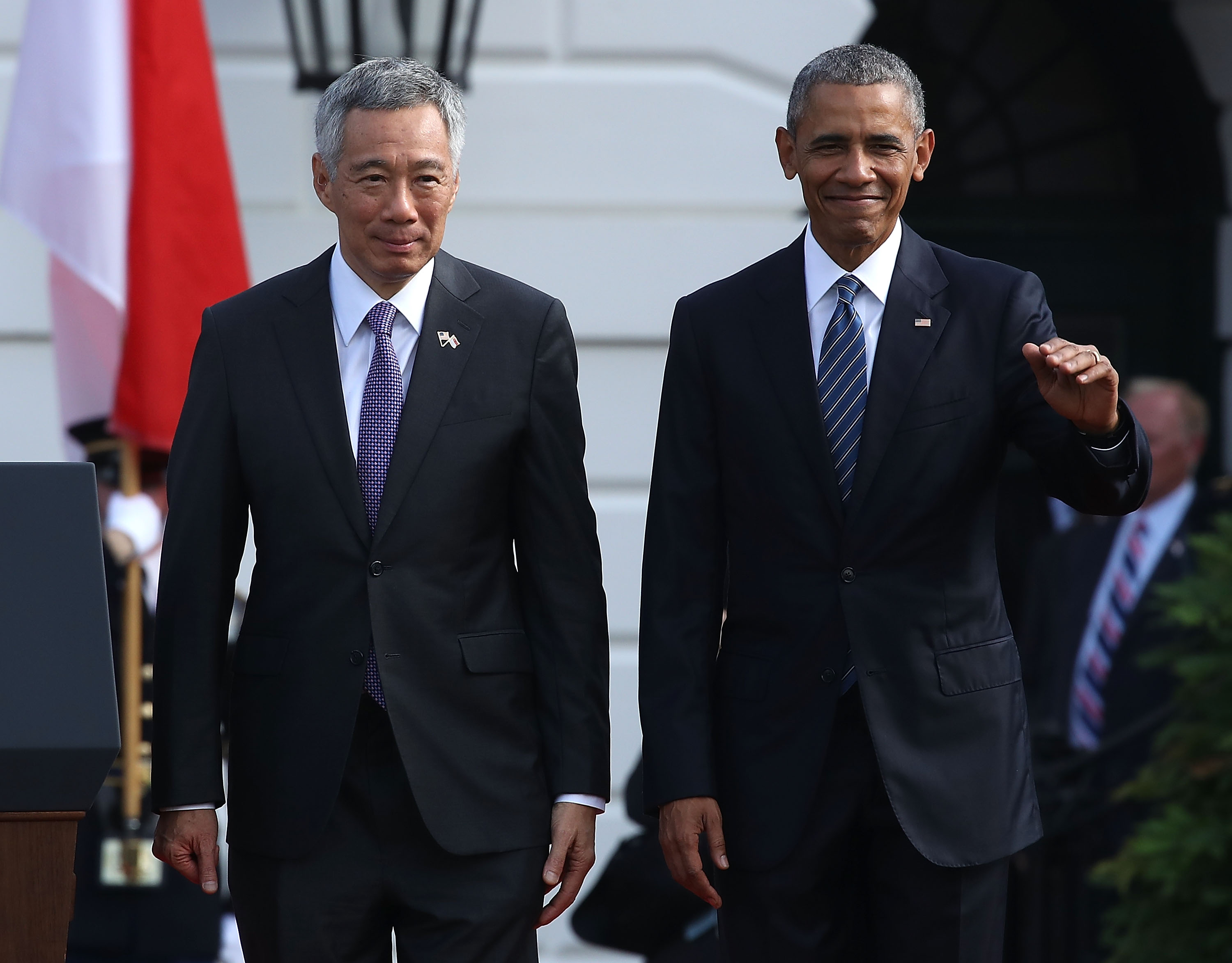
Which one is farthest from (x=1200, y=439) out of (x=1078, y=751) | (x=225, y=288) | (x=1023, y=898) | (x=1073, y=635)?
(x=225, y=288)

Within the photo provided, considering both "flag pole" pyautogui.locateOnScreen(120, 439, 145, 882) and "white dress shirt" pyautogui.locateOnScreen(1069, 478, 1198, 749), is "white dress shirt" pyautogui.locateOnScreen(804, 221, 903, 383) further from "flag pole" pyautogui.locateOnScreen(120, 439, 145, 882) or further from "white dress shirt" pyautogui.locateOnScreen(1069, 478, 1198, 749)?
"white dress shirt" pyautogui.locateOnScreen(1069, 478, 1198, 749)

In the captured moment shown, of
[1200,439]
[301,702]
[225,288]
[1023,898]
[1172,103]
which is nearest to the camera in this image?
[301,702]

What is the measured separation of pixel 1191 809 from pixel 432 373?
2778mm

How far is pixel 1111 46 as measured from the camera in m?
6.29

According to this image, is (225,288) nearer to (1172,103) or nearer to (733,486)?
(733,486)

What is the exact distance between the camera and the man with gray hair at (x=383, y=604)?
250 cm

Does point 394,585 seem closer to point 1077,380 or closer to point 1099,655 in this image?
point 1077,380

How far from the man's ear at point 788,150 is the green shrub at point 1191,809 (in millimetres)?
2285

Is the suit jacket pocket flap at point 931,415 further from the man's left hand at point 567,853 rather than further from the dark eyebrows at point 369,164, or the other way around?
the dark eyebrows at point 369,164

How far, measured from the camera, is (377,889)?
2504 mm

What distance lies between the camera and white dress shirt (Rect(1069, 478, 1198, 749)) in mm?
5270

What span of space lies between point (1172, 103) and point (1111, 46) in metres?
0.32

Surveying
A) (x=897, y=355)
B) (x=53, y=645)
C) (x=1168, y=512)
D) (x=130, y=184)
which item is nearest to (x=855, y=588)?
(x=897, y=355)

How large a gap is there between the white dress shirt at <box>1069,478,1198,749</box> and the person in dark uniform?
2.77 metres
